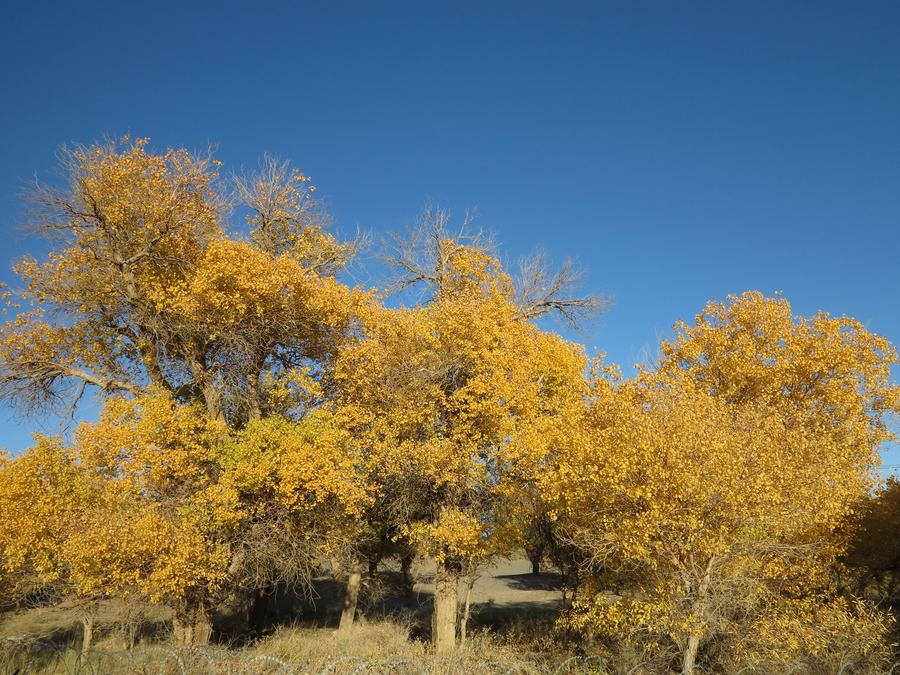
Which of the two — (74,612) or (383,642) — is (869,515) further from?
(74,612)

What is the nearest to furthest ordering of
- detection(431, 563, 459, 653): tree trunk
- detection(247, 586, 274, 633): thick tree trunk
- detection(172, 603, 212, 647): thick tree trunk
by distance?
1. detection(172, 603, 212, 647): thick tree trunk
2. detection(431, 563, 459, 653): tree trunk
3. detection(247, 586, 274, 633): thick tree trunk

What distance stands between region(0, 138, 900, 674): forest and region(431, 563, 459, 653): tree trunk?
9 centimetres

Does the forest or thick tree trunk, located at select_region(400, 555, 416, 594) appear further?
thick tree trunk, located at select_region(400, 555, 416, 594)

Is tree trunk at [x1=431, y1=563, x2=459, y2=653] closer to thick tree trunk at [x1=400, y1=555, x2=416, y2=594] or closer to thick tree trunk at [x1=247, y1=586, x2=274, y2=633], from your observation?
thick tree trunk at [x1=247, y1=586, x2=274, y2=633]

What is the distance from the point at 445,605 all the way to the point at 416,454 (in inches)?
210

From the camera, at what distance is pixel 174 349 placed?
2141 centimetres

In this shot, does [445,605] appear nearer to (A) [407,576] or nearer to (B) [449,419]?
(B) [449,419]

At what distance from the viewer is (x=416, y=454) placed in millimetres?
18172

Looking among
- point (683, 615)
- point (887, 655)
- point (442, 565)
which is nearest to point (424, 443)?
point (442, 565)

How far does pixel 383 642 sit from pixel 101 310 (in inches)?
633

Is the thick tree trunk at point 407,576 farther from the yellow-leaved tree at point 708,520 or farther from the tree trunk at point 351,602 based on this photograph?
the yellow-leaved tree at point 708,520

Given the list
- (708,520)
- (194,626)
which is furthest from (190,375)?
(708,520)

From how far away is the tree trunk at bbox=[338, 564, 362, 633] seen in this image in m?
24.2

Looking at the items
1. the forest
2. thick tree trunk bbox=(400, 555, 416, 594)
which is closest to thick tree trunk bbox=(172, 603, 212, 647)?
the forest
